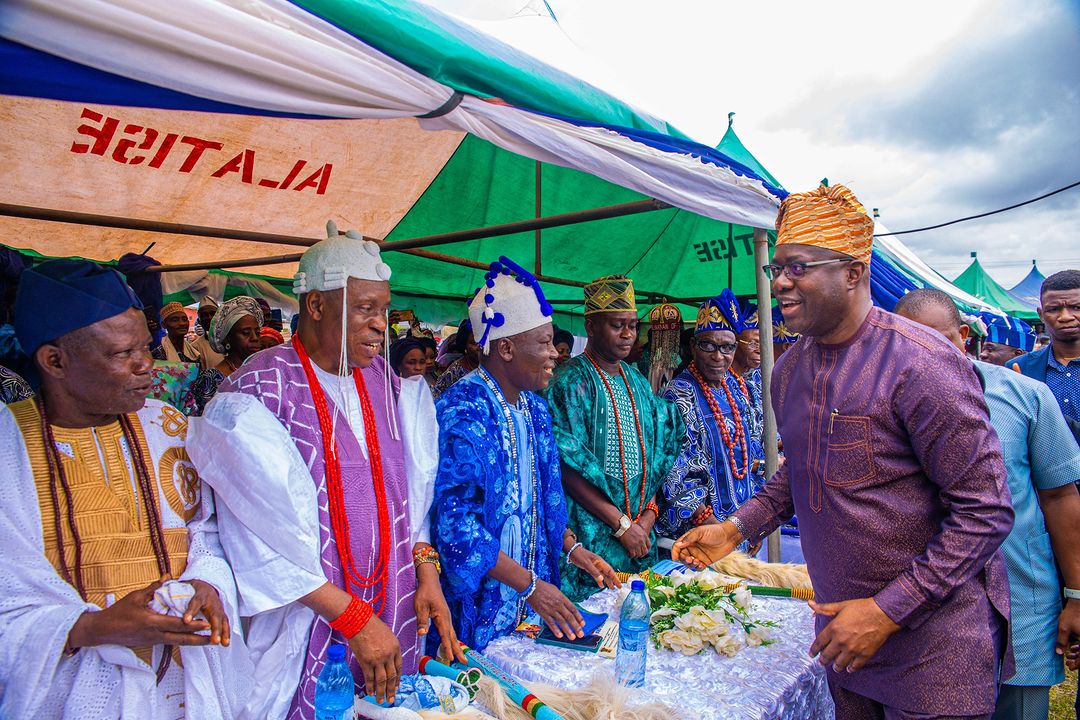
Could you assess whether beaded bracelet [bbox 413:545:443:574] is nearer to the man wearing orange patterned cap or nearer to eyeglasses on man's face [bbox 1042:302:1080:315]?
the man wearing orange patterned cap

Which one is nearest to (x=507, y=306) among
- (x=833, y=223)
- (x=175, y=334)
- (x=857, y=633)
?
(x=833, y=223)

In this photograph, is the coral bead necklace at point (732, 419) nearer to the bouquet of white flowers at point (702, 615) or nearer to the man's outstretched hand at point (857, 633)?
the bouquet of white flowers at point (702, 615)

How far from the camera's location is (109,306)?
5.34 ft

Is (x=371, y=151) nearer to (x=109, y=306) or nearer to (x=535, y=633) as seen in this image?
(x=109, y=306)

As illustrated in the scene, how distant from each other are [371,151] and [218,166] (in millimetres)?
997

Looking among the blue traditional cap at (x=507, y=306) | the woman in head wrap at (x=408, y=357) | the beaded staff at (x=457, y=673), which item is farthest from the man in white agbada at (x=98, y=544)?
the woman in head wrap at (x=408, y=357)

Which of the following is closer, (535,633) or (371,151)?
(535,633)

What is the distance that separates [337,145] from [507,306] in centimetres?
228

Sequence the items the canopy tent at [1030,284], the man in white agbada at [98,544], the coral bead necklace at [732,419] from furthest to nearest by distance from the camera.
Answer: the canopy tent at [1030,284], the coral bead necklace at [732,419], the man in white agbada at [98,544]

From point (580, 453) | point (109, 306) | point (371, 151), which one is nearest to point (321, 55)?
point (109, 306)

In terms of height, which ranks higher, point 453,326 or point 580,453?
point 453,326

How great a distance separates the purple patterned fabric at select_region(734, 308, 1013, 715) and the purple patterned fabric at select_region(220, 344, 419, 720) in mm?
1332

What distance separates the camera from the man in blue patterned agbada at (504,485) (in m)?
2.25

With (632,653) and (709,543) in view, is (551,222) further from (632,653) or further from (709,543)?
(632,653)
